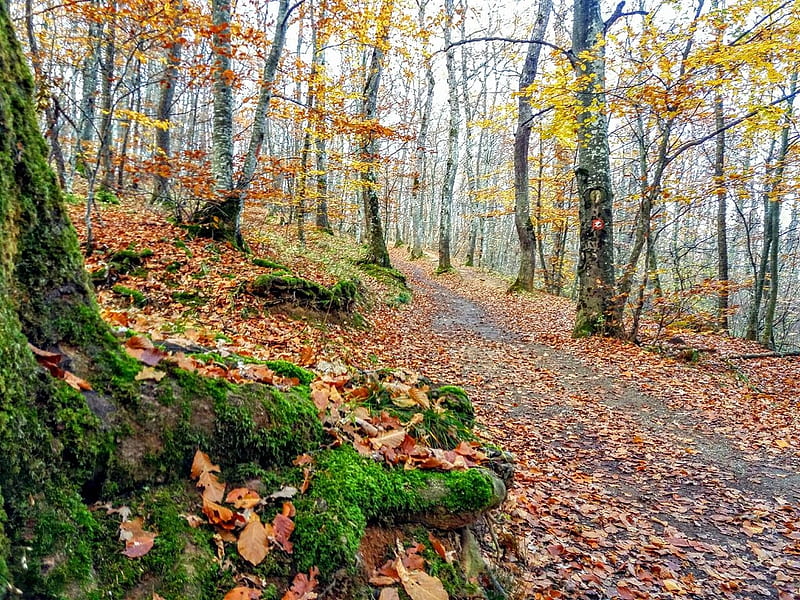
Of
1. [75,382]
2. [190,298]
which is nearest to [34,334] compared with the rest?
[75,382]

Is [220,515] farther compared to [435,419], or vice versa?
[435,419]

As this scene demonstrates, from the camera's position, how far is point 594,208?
10633mm

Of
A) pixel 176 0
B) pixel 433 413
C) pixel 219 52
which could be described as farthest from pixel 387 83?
pixel 433 413

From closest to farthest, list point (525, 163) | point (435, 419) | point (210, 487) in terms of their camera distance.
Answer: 1. point (210, 487)
2. point (435, 419)
3. point (525, 163)

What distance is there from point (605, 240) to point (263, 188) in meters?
8.44

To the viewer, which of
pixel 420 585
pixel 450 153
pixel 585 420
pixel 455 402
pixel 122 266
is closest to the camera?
pixel 420 585

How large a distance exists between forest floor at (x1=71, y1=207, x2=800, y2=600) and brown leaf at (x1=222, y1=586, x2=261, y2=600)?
5.75 ft

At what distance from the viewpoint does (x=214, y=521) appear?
1.94 m

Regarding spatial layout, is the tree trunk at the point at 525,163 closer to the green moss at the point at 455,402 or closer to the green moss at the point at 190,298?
the green moss at the point at 190,298

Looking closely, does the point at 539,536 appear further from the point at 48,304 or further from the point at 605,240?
the point at 605,240

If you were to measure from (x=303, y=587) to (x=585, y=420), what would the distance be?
5629 millimetres

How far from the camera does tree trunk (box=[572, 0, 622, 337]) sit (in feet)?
34.2

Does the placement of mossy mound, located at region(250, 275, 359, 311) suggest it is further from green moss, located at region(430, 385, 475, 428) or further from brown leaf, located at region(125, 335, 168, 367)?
brown leaf, located at region(125, 335, 168, 367)

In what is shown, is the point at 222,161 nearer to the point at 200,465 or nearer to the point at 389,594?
the point at 200,465
